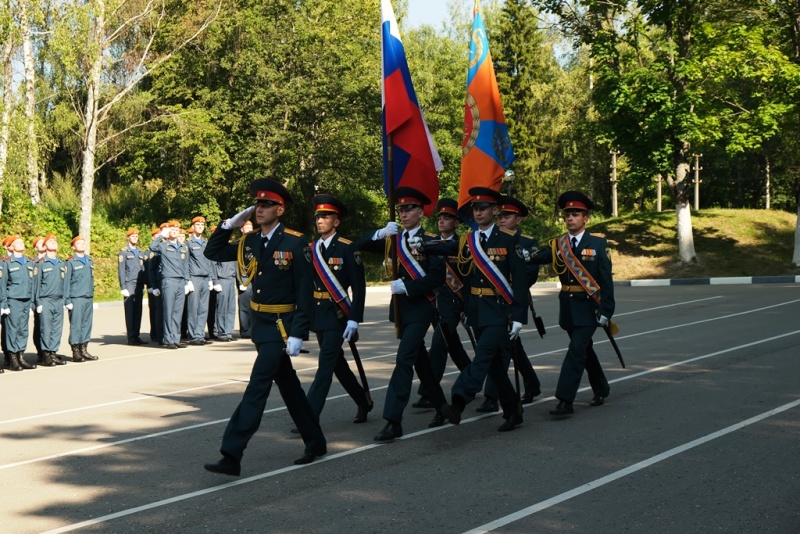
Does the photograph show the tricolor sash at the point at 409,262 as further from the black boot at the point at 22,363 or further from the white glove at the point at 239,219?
the black boot at the point at 22,363

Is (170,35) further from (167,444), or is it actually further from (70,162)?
(167,444)

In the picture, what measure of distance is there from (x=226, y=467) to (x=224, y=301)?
400 inches

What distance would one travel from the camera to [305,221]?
40719 millimetres

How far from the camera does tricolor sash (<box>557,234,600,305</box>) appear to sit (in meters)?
8.75

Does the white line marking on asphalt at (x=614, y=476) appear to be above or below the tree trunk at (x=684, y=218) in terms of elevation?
below

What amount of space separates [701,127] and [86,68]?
18.5 m

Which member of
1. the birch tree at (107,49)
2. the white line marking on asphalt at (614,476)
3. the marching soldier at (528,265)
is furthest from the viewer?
the birch tree at (107,49)

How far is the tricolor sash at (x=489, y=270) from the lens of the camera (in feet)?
26.7

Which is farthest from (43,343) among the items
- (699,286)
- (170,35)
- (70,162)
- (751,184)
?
(751,184)

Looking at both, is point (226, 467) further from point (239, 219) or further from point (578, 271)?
point (578, 271)

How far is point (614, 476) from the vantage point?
6453 millimetres

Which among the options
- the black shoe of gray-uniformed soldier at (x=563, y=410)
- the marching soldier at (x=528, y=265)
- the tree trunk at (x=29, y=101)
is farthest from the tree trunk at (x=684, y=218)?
the black shoe of gray-uniformed soldier at (x=563, y=410)

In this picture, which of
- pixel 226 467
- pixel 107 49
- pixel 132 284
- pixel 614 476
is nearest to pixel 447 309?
pixel 614 476

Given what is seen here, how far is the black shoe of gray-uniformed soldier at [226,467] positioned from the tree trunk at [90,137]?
24.1m
